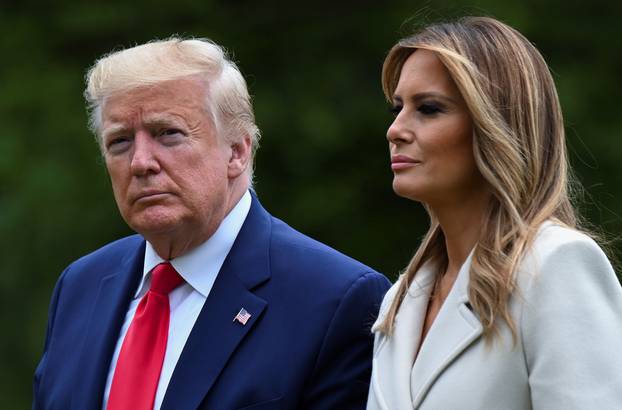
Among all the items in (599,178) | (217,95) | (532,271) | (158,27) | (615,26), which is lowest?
(599,178)

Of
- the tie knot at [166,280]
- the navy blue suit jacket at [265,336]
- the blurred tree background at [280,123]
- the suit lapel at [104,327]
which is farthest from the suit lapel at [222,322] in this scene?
the blurred tree background at [280,123]

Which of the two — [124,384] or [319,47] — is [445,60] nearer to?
[124,384]

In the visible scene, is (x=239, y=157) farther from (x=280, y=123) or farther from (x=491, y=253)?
(x=280, y=123)

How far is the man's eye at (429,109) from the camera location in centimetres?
420

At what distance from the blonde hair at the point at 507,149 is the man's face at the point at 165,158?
94 cm

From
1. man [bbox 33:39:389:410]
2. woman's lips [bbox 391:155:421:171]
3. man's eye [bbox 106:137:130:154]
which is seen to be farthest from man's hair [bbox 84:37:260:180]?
woman's lips [bbox 391:155:421:171]

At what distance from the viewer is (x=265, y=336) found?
4.69 metres

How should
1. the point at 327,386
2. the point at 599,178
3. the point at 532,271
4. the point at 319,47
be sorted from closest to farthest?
the point at 532,271, the point at 327,386, the point at 599,178, the point at 319,47


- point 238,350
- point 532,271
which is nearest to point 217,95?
point 238,350

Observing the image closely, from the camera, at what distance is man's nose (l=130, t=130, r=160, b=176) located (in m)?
4.75

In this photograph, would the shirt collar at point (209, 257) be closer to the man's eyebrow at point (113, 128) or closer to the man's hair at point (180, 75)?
the man's hair at point (180, 75)

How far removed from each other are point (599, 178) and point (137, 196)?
5965 millimetres

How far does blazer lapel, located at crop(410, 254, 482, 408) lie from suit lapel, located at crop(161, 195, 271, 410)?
72cm

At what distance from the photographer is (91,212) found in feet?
34.9
